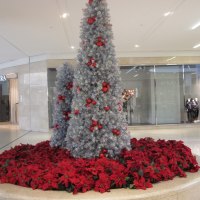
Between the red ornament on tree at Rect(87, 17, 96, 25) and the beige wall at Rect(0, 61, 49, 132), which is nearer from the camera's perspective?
the red ornament on tree at Rect(87, 17, 96, 25)

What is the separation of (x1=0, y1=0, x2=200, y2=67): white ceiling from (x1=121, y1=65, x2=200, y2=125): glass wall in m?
1.28

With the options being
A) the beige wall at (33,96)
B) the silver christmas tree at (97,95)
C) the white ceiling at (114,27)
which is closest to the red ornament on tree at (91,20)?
the silver christmas tree at (97,95)

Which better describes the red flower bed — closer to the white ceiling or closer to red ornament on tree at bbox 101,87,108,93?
red ornament on tree at bbox 101,87,108,93

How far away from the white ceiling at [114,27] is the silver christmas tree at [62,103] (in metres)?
2.76

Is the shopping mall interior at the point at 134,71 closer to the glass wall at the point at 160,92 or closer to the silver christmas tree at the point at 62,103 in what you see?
the glass wall at the point at 160,92

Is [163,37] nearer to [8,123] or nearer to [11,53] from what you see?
[11,53]

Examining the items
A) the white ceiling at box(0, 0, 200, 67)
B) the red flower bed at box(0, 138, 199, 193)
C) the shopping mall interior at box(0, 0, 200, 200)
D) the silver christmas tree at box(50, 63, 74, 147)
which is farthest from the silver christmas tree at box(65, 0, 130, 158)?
the shopping mall interior at box(0, 0, 200, 200)

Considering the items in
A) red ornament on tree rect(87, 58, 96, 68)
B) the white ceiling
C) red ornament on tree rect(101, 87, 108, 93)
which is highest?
the white ceiling

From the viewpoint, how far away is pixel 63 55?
14.9 meters

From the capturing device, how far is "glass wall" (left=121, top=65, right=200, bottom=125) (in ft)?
53.1

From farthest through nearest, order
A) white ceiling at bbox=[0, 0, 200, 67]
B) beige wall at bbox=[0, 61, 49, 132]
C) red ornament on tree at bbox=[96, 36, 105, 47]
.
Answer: beige wall at bbox=[0, 61, 49, 132] < white ceiling at bbox=[0, 0, 200, 67] < red ornament on tree at bbox=[96, 36, 105, 47]

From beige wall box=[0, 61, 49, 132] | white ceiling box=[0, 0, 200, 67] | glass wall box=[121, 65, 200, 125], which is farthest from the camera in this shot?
glass wall box=[121, 65, 200, 125]

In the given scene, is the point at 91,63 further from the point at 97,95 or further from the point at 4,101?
the point at 4,101

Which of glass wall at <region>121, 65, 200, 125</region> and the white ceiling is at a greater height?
the white ceiling
